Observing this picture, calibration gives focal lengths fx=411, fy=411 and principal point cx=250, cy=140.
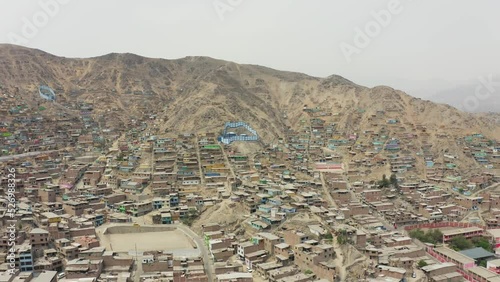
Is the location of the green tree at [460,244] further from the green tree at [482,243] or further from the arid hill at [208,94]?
the arid hill at [208,94]

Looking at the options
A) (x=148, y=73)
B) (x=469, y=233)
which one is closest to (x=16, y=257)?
(x=469, y=233)

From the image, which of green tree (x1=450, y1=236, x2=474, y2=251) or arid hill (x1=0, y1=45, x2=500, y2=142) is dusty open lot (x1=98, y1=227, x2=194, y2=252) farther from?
arid hill (x1=0, y1=45, x2=500, y2=142)

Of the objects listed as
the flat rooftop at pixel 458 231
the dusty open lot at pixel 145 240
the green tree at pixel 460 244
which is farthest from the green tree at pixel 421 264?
the dusty open lot at pixel 145 240

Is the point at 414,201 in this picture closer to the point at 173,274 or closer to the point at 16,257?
the point at 173,274

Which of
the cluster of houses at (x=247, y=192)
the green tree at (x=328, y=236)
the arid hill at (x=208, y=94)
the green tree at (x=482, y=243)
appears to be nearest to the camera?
the cluster of houses at (x=247, y=192)

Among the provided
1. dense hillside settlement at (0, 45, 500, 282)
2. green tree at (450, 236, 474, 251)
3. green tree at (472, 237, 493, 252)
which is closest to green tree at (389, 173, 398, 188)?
dense hillside settlement at (0, 45, 500, 282)
